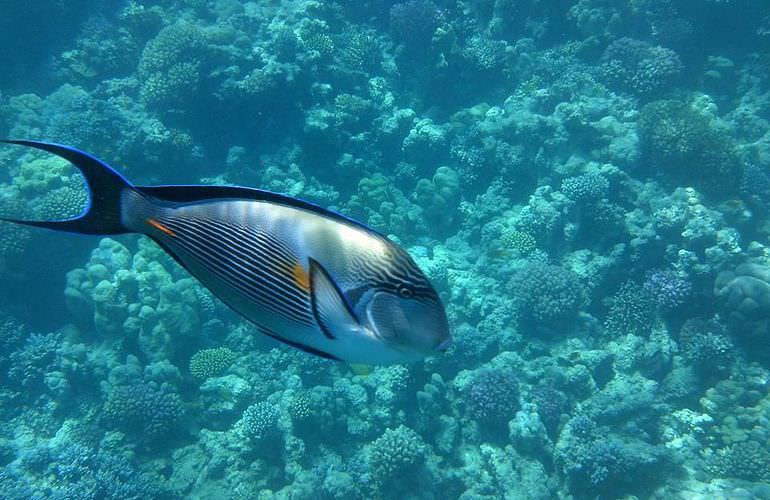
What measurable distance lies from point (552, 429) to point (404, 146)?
710 centimetres

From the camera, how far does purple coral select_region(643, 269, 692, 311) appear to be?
7.77m

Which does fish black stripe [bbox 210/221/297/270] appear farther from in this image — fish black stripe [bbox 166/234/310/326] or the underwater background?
the underwater background

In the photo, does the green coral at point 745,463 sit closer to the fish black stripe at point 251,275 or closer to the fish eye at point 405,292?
the fish eye at point 405,292

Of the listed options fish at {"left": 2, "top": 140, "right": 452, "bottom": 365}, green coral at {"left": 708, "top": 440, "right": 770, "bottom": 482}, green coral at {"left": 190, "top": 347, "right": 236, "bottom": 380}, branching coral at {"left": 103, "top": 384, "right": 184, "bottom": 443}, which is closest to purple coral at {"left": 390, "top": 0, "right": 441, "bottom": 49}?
green coral at {"left": 190, "top": 347, "right": 236, "bottom": 380}

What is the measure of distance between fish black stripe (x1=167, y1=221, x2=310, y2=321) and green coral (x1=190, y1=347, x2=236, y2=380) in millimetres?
7516

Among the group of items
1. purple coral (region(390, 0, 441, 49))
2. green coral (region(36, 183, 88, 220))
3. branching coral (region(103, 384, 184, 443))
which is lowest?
branching coral (region(103, 384, 184, 443))

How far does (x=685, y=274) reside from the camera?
7.93 meters

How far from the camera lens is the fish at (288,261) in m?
0.89

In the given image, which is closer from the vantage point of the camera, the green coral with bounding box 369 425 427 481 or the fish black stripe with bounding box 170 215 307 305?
the fish black stripe with bounding box 170 215 307 305

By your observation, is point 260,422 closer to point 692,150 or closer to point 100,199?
point 100,199

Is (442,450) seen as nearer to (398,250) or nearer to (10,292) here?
(398,250)

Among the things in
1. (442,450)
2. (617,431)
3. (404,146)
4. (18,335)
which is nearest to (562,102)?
(404,146)

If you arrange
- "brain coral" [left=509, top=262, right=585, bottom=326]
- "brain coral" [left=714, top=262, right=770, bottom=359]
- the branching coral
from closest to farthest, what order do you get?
1. the branching coral
2. "brain coral" [left=714, top=262, right=770, bottom=359]
3. "brain coral" [left=509, top=262, right=585, bottom=326]

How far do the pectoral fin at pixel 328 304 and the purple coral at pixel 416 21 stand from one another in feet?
41.2
